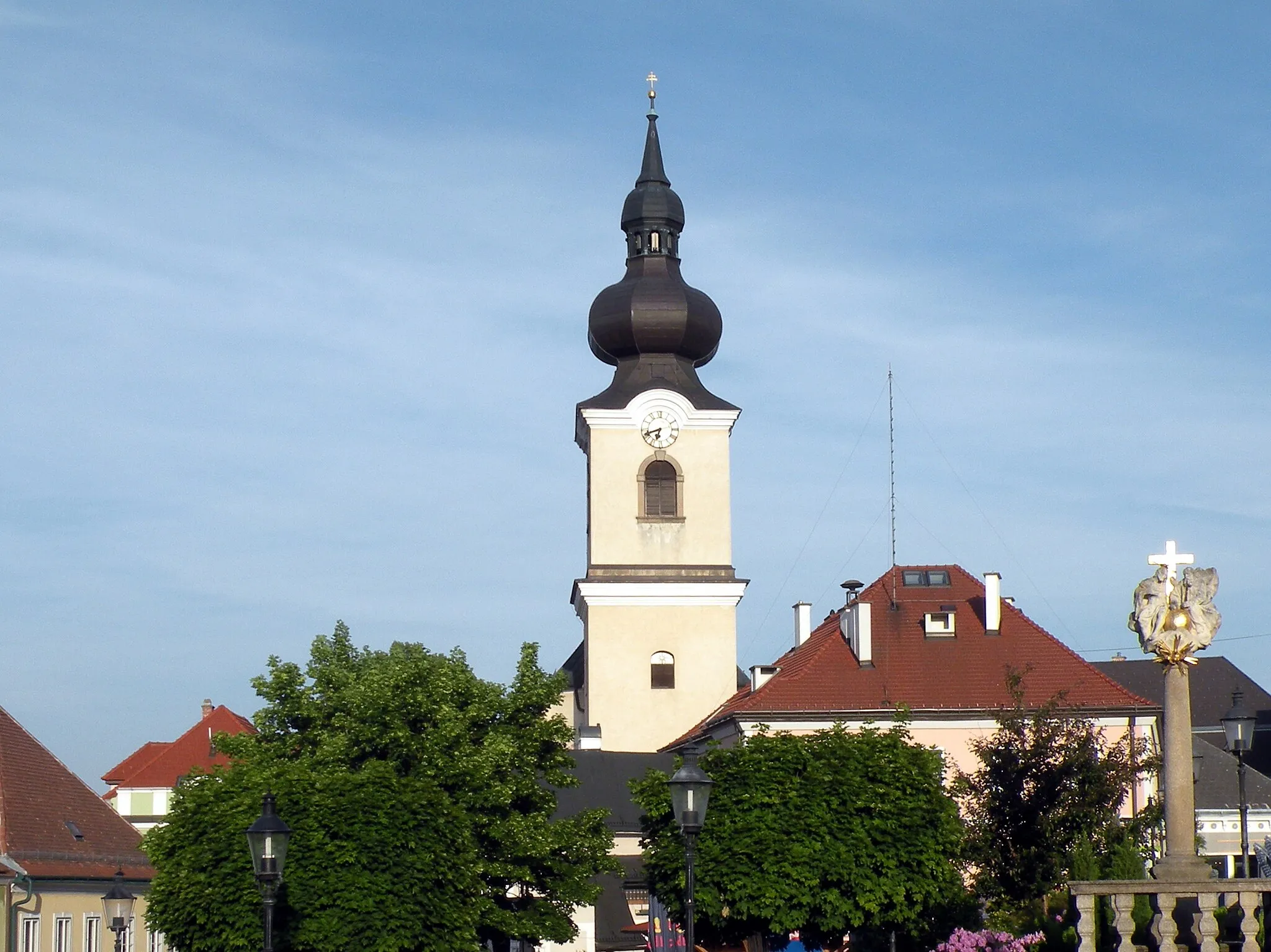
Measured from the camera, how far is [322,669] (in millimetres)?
48969

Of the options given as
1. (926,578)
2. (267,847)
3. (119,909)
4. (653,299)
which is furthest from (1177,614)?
(653,299)

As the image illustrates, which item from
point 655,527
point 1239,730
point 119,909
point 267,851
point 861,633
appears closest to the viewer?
point 267,851

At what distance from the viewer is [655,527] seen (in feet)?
219

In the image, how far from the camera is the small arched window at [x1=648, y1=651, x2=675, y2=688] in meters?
65.8

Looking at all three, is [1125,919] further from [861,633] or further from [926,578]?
[926,578]

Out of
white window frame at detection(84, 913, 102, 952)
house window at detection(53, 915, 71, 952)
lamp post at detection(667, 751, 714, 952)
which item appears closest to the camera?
lamp post at detection(667, 751, 714, 952)

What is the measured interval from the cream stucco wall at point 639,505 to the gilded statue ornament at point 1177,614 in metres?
43.1

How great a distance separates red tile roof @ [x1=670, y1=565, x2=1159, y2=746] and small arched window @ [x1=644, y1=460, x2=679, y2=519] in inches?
354

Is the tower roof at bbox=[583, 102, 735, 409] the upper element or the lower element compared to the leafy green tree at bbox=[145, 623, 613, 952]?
upper

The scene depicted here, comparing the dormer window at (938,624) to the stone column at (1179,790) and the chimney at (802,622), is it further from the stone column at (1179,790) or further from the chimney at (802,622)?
the stone column at (1179,790)

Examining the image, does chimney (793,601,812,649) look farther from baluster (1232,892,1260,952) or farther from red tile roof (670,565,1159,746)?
baluster (1232,892,1260,952)

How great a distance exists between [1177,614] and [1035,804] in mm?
15809

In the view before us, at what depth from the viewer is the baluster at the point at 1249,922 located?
2220 centimetres

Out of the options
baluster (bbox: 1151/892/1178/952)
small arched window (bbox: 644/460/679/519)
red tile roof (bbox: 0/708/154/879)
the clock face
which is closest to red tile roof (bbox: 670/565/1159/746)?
small arched window (bbox: 644/460/679/519)
